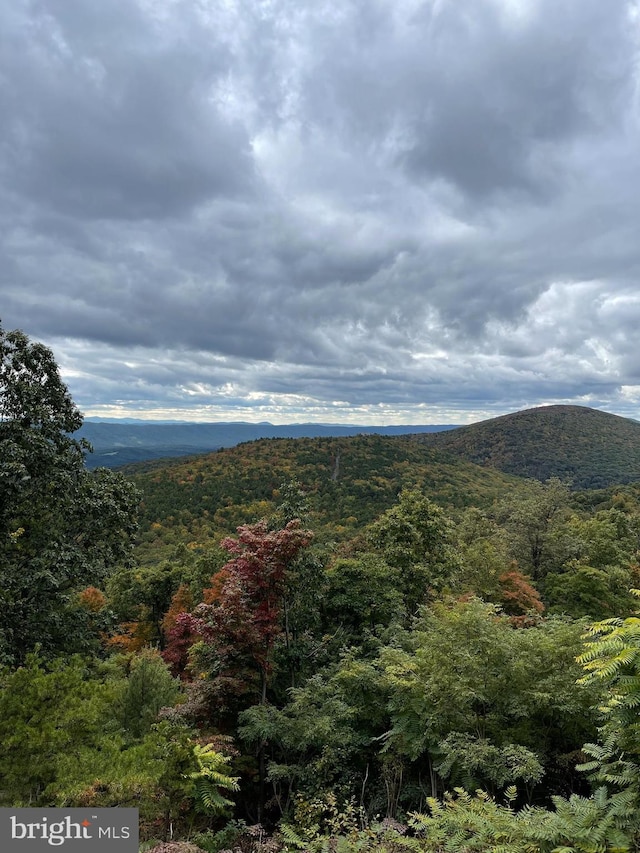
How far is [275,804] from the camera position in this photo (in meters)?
12.5

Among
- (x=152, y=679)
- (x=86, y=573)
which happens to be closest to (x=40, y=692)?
(x=86, y=573)

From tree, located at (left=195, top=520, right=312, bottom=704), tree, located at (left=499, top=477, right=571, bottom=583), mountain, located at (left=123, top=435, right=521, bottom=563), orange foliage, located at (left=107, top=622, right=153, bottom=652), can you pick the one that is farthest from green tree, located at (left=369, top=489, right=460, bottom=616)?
mountain, located at (left=123, top=435, right=521, bottom=563)

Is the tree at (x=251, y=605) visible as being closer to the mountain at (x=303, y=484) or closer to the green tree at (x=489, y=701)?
the green tree at (x=489, y=701)

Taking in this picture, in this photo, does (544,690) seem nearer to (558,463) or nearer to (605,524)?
(605,524)

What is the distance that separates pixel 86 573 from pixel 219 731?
577 cm

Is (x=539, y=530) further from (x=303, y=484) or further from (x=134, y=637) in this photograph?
(x=303, y=484)

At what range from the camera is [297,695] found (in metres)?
11.9

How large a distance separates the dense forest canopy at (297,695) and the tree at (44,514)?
53mm

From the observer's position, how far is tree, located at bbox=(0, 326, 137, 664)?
34.2 feet
